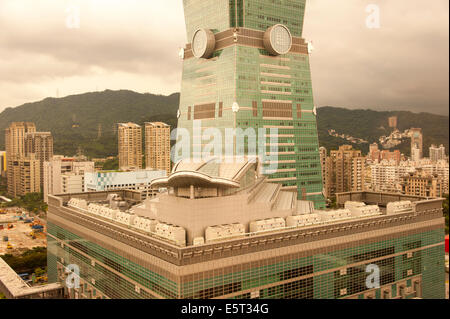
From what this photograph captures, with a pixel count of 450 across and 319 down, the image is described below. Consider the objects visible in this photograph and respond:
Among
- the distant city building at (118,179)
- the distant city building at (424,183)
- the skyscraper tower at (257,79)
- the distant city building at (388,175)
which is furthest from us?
the distant city building at (388,175)

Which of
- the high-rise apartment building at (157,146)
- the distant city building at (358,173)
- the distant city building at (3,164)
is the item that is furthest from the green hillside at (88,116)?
the distant city building at (358,173)

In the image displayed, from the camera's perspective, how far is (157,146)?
6562 centimetres

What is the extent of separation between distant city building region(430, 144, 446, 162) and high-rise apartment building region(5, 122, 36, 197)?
6226cm

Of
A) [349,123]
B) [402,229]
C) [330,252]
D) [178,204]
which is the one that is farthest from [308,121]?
[178,204]

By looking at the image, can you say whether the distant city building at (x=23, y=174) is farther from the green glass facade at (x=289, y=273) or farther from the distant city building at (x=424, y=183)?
the distant city building at (x=424, y=183)

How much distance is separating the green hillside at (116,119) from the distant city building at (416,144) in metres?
0.95

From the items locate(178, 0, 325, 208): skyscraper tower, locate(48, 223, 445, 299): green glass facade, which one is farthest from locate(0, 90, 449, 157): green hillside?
locate(48, 223, 445, 299): green glass facade

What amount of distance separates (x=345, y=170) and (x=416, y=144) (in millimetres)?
20981

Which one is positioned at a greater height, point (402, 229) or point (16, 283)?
point (402, 229)

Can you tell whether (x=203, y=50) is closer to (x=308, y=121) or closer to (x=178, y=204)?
(x=308, y=121)

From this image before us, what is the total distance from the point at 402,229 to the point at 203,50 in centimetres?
3839

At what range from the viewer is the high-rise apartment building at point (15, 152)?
168ft

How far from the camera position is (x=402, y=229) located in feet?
99.7

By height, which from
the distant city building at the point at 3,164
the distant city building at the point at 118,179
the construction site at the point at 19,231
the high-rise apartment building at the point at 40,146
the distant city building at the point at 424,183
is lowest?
the construction site at the point at 19,231
